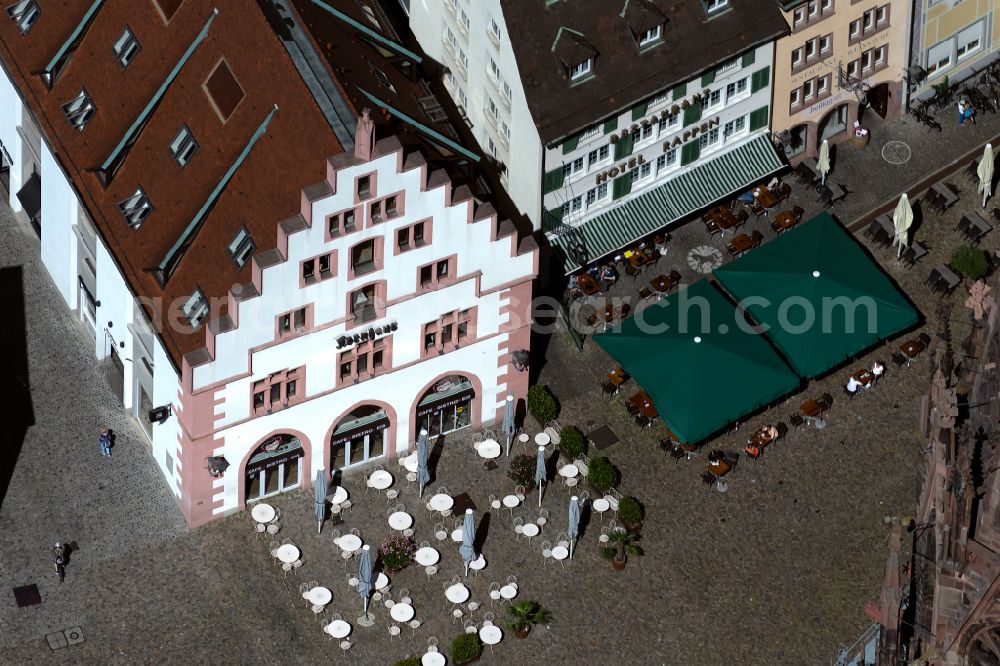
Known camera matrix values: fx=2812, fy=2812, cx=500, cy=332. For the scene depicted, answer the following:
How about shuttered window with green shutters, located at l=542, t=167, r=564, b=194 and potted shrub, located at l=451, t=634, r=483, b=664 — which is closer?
potted shrub, located at l=451, t=634, r=483, b=664

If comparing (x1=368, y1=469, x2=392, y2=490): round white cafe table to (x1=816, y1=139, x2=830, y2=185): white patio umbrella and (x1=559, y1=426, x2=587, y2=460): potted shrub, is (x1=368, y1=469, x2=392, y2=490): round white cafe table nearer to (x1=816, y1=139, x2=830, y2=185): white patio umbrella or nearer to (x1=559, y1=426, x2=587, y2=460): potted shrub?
(x1=559, y1=426, x2=587, y2=460): potted shrub

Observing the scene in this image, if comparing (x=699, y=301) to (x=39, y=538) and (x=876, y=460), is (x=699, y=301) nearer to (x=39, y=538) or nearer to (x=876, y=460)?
(x=876, y=460)

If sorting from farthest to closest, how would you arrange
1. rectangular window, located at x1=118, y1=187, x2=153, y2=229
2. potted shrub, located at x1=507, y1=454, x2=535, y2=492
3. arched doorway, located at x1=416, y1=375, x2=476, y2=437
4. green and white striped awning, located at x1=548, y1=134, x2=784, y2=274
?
1. green and white striped awning, located at x1=548, y1=134, x2=784, y2=274
2. arched doorway, located at x1=416, y1=375, x2=476, y2=437
3. potted shrub, located at x1=507, y1=454, x2=535, y2=492
4. rectangular window, located at x1=118, y1=187, x2=153, y2=229

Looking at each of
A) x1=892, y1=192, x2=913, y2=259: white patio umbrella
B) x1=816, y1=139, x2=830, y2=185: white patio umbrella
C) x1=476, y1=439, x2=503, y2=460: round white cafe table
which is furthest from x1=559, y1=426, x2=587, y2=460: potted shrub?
x1=816, y1=139, x2=830, y2=185: white patio umbrella

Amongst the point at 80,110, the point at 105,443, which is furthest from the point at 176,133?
the point at 105,443

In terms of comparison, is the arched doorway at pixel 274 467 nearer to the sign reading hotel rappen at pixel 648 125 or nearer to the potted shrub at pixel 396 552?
the potted shrub at pixel 396 552

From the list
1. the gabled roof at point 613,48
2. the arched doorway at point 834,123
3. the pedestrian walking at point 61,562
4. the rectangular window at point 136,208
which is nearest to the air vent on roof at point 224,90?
the rectangular window at point 136,208

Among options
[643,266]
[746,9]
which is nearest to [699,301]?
[643,266]
